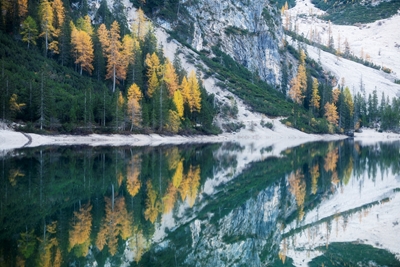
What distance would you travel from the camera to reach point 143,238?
16.2m

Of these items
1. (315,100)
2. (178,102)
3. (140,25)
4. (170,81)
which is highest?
(140,25)

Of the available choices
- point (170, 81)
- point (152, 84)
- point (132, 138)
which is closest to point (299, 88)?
point (170, 81)

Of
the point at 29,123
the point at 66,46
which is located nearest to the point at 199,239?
the point at 29,123

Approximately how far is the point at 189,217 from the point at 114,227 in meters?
4.46

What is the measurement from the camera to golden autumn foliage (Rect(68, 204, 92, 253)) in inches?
581

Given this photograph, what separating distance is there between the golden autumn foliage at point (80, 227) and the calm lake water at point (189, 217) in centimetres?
4

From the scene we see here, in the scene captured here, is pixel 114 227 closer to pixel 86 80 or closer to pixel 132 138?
pixel 132 138

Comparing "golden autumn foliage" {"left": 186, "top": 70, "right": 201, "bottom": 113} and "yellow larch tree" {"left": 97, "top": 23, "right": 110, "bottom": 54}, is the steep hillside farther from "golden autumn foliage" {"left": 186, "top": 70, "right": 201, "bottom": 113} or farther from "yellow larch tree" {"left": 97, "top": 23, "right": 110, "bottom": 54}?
"golden autumn foliage" {"left": 186, "top": 70, "right": 201, "bottom": 113}

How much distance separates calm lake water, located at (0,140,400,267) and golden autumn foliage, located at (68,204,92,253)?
0.04m

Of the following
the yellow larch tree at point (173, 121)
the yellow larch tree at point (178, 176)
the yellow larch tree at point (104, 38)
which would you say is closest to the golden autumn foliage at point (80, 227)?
the yellow larch tree at point (178, 176)

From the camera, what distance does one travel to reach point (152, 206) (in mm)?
21438

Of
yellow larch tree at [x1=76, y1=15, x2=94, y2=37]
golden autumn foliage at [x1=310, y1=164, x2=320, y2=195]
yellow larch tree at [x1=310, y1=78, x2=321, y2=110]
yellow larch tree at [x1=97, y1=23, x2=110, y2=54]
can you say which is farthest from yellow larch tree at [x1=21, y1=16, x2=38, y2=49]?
yellow larch tree at [x1=310, y1=78, x2=321, y2=110]

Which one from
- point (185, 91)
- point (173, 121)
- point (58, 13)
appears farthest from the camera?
point (185, 91)

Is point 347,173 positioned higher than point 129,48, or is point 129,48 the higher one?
point 129,48
